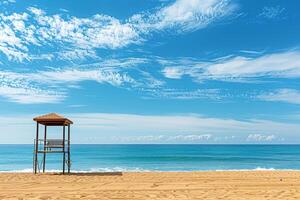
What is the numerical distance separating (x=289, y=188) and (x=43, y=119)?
11749 millimetres

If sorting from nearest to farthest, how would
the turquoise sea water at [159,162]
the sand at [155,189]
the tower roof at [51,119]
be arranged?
the sand at [155,189] → the tower roof at [51,119] → the turquoise sea water at [159,162]

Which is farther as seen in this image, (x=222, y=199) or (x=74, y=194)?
(x=74, y=194)

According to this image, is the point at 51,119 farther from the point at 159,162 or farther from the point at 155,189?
the point at 159,162

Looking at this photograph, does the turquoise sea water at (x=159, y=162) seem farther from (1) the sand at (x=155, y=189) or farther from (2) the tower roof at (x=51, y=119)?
(1) the sand at (x=155, y=189)

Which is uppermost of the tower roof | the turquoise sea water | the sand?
the tower roof

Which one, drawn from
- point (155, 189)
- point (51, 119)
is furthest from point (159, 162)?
point (155, 189)

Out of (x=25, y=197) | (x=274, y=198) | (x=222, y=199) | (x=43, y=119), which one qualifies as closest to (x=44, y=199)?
(x=25, y=197)

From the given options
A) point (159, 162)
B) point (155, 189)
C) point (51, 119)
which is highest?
point (51, 119)

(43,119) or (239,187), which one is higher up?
(43,119)

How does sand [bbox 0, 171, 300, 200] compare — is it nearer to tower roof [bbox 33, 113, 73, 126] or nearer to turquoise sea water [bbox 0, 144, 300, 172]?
tower roof [bbox 33, 113, 73, 126]

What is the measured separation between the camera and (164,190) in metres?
12.2

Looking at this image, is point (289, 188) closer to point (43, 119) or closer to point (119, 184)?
point (119, 184)

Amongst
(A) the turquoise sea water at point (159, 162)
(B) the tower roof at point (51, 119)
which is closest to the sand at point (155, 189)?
(B) the tower roof at point (51, 119)

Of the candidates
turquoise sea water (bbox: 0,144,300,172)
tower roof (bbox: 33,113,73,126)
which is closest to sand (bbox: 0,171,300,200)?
tower roof (bbox: 33,113,73,126)
